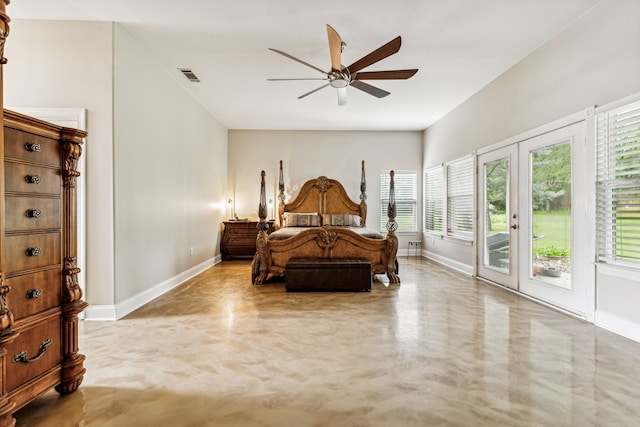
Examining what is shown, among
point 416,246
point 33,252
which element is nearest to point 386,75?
point 33,252

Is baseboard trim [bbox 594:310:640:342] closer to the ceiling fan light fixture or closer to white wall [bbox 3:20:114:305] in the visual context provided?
the ceiling fan light fixture

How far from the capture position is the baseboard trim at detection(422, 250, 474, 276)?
17.7 ft

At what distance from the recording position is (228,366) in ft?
7.28

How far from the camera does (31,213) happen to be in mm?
1638

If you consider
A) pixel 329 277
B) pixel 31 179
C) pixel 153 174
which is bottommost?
pixel 329 277

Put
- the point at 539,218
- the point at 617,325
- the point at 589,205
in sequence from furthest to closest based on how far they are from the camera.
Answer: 1. the point at 539,218
2. the point at 589,205
3. the point at 617,325

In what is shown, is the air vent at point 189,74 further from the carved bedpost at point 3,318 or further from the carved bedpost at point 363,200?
the carved bedpost at point 363,200

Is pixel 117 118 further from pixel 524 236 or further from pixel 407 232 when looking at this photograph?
pixel 407 232

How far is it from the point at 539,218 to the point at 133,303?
4657mm

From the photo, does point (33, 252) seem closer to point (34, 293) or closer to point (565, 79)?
point (34, 293)

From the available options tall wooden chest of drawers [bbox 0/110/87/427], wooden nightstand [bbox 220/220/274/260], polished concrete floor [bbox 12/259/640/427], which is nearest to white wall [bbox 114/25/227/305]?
polished concrete floor [bbox 12/259/640/427]

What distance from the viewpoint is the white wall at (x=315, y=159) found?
7.45 metres

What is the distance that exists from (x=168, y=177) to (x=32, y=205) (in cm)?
278

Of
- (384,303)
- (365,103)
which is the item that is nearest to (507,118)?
(365,103)
